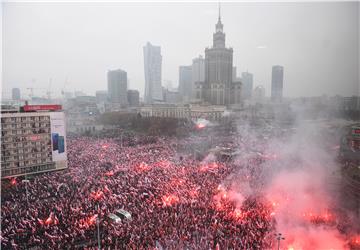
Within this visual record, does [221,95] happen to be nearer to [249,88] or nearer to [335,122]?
[249,88]

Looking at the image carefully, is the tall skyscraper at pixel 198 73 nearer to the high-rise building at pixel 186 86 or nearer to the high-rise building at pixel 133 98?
the high-rise building at pixel 186 86

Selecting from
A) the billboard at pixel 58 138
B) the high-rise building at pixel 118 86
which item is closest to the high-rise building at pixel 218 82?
the high-rise building at pixel 118 86

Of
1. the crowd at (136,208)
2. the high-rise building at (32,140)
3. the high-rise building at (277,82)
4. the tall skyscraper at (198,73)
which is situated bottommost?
the crowd at (136,208)

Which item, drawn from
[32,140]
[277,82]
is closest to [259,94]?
[277,82]

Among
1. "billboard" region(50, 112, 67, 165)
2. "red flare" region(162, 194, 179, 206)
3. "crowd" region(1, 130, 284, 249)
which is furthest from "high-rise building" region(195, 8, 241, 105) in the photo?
"red flare" region(162, 194, 179, 206)

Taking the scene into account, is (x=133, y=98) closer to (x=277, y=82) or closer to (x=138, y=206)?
(x=277, y=82)

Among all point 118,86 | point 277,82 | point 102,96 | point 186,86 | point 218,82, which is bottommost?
point 102,96

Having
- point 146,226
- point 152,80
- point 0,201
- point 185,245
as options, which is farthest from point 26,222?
point 152,80
